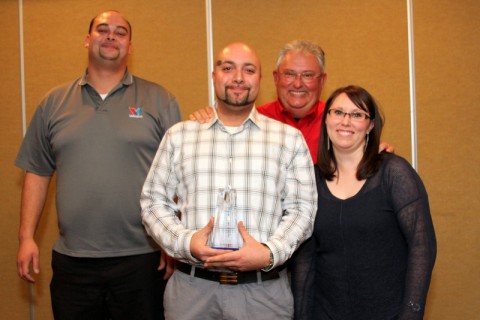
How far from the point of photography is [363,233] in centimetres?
184

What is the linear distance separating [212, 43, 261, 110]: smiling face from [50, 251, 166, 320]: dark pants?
885mm

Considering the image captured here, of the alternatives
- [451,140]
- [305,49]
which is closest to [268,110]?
[305,49]

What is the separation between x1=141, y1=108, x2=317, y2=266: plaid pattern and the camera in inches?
74.1

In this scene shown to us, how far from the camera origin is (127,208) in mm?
2287

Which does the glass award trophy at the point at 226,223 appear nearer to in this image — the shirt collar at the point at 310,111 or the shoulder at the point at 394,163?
the shoulder at the point at 394,163

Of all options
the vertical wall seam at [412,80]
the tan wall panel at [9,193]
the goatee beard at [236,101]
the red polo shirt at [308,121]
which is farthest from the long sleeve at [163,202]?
the tan wall panel at [9,193]

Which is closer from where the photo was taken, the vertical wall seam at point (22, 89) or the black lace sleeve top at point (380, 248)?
the black lace sleeve top at point (380, 248)

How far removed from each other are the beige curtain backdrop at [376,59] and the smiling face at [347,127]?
1.40 m

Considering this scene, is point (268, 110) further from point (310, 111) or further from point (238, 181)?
point (238, 181)

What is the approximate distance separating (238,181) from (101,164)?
2.40ft

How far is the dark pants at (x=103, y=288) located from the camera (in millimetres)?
2256

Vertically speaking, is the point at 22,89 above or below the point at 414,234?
above

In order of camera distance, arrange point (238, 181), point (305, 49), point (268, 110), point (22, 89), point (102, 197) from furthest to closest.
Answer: point (22, 89) < point (268, 110) < point (305, 49) < point (102, 197) < point (238, 181)

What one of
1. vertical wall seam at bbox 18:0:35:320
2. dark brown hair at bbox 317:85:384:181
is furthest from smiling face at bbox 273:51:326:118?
vertical wall seam at bbox 18:0:35:320
